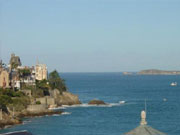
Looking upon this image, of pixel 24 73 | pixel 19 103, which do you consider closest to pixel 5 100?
pixel 19 103

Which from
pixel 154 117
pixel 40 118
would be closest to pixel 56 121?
pixel 40 118

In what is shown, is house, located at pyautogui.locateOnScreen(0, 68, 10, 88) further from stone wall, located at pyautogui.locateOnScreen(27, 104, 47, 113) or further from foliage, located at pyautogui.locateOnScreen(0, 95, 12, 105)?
foliage, located at pyautogui.locateOnScreen(0, 95, 12, 105)

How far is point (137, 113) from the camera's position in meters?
92.6

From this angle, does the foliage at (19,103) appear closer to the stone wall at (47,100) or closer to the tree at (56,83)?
the stone wall at (47,100)

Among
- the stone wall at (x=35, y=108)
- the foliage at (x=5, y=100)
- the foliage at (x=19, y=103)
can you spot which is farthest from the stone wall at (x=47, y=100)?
the foliage at (x=5, y=100)

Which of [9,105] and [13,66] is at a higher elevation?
[13,66]

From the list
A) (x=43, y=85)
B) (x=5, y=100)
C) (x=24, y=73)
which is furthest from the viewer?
(x=24, y=73)

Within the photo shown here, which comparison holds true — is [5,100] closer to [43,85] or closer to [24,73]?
[43,85]

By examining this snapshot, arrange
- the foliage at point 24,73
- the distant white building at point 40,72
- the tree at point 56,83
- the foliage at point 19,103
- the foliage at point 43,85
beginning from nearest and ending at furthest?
the foliage at point 19,103 → the foliage at point 43,85 → the foliage at point 24,73 → the tree at point 56,83 → the distant white building at point 40,72

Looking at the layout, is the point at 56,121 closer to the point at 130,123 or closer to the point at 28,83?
the point at 130,123

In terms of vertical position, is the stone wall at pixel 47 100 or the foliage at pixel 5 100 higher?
the foliage at pixel 5 100

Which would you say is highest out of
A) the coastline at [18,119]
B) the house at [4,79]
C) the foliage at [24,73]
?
the foliage at [24,73]

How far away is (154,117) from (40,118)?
63.4ft

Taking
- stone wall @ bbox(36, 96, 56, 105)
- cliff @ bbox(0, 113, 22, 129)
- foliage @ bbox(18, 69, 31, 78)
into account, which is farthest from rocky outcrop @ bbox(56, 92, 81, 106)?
cliff @ bbox(0, 113, 22, 129)
